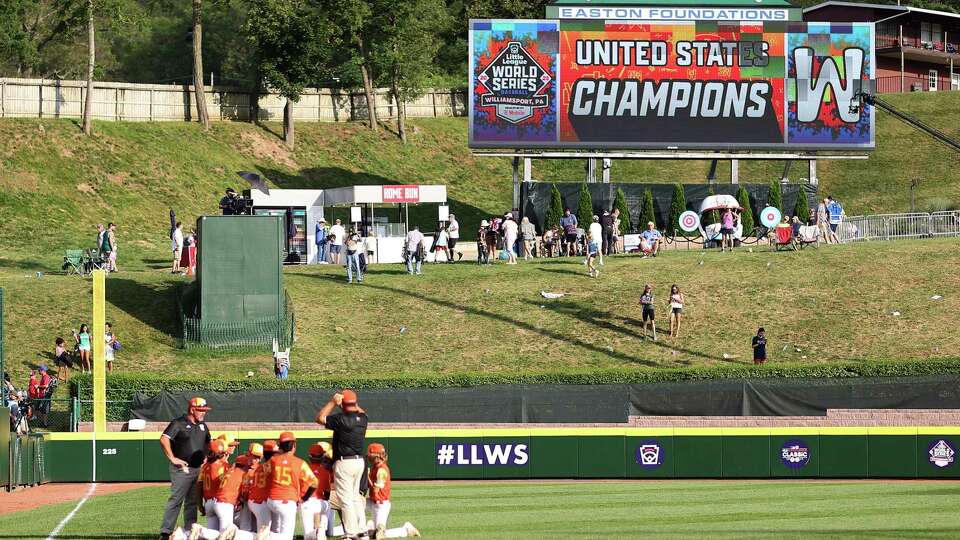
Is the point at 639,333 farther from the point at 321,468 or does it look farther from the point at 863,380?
the point at 321,468

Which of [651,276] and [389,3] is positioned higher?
[389,3]

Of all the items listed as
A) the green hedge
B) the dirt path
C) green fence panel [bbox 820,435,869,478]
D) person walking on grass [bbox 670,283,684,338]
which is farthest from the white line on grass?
person walking on grass [bbox 670,283,684,338]

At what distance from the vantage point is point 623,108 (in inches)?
2259

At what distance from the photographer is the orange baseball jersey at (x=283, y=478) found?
59.4 ft

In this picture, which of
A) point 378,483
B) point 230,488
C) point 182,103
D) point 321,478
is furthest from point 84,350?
point 182,103

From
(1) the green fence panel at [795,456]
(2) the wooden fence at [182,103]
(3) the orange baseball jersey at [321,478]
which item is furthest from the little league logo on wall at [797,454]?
(2) the wooden fence at [182,103]

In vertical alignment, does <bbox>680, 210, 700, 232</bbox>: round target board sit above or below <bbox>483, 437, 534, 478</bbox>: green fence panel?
above

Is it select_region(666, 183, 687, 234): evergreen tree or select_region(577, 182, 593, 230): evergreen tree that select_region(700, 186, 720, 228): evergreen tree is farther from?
select_region(577, 182, 593, 230): evergreen tree

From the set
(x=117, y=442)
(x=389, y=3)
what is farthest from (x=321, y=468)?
(x=389, y=3)

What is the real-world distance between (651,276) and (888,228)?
11822mm

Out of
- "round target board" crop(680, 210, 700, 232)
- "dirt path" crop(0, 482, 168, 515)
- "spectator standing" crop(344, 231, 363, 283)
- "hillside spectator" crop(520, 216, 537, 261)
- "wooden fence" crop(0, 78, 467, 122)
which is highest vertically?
"wooden fence" crop(0, 78, 467, 122)

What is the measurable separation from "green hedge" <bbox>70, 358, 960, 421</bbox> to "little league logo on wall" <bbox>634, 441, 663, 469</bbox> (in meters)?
5.60

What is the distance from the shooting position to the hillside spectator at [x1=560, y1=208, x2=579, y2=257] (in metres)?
51.2

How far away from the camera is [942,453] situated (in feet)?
93.4
